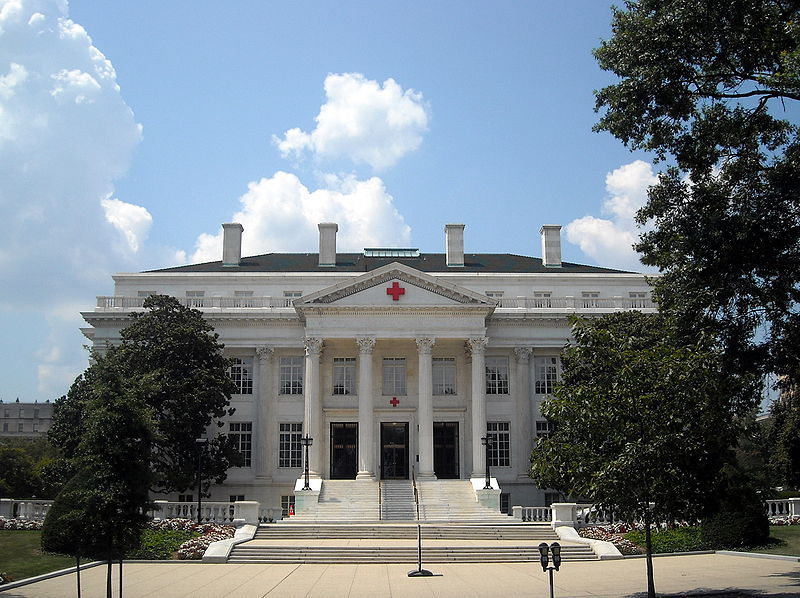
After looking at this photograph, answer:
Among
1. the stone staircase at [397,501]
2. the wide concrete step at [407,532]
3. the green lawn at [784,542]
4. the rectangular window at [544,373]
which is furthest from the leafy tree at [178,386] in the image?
the green lawn at [784,542]

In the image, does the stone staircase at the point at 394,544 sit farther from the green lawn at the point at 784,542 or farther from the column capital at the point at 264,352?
the column capital at the point at 264,352

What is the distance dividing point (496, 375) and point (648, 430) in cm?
3138

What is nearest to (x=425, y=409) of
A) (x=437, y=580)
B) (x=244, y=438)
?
(x=244, y=438)

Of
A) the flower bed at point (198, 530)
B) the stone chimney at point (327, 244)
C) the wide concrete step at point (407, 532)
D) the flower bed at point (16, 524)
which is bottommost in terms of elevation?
the wide concrete step at point (407, 532)

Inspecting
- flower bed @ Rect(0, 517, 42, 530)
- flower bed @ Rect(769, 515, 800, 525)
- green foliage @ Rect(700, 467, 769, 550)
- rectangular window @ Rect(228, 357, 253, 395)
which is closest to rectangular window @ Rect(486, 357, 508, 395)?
rectangular window @ Rect(228, 357, 253, 395)

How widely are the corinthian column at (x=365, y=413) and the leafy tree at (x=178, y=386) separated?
22.4 feet

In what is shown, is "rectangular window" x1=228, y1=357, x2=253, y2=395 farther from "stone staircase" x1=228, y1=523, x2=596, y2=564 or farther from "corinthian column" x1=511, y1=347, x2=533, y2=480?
"corinthian column" x1=511, y1=347, x2=533, y2=480

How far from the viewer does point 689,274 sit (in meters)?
20.1

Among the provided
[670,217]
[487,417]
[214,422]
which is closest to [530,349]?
[487,417]

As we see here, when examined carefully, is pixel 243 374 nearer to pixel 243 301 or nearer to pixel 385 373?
pixel 243 301

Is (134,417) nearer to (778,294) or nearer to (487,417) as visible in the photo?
(778,294)

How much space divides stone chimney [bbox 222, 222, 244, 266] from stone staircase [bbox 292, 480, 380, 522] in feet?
62.2

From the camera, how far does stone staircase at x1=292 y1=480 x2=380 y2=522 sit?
39938 mm

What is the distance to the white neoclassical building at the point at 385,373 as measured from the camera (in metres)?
46.0
